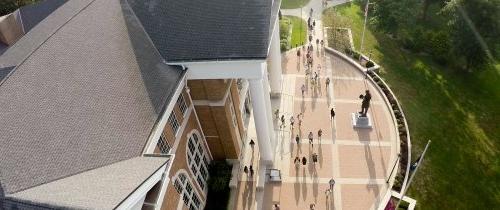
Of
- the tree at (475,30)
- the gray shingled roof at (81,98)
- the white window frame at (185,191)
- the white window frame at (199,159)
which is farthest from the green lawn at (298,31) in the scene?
the gray shingled roof at (81,98)

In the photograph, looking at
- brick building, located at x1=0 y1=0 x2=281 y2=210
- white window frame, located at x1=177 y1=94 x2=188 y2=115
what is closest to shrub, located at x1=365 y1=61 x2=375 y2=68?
brick building, located at x1=0 y1=0 x2=281 y2=210

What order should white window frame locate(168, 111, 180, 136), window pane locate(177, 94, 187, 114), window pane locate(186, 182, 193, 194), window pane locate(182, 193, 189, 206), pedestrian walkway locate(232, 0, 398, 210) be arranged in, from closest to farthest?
white window frame locate(168, 111, 180, 136), window pane locate(182, 193, 189, 206), window pane locate(177, 94, 187, 114), window pane locate(186, 182, 193, 194), pedestrian walkway locate(232, 0, 398, 210)

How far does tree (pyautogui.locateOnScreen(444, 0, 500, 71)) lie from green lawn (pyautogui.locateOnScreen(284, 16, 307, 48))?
15.8m

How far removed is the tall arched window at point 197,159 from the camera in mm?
25916

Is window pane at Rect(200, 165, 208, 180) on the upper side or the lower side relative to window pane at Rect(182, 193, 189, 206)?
upper

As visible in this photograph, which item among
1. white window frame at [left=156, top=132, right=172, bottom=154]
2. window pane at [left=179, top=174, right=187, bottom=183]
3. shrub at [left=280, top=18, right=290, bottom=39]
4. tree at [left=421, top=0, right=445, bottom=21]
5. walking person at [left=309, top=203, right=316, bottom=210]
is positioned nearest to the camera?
white window frame at [left=156, top=132, right=172, bottom=154]

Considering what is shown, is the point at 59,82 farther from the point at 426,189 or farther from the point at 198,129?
the point at 426,189

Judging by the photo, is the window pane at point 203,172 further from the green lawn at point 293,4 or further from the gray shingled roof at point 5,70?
the green lawn at point 293,4

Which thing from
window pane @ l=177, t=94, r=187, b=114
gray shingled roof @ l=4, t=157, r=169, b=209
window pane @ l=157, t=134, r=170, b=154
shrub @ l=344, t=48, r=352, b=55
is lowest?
gray shingled roof @ l=4, t=157, r=169, b=209

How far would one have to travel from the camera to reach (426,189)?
28844 mm

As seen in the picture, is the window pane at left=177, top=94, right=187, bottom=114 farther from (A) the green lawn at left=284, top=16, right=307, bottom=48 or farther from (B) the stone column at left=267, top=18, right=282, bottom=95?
(A) the green lawn at left=284, top=16, right=307, bottom=48

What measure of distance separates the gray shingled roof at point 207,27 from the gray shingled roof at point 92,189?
27.6 feet

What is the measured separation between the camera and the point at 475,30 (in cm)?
3744

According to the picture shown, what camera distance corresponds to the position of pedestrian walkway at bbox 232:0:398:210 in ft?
92.6
